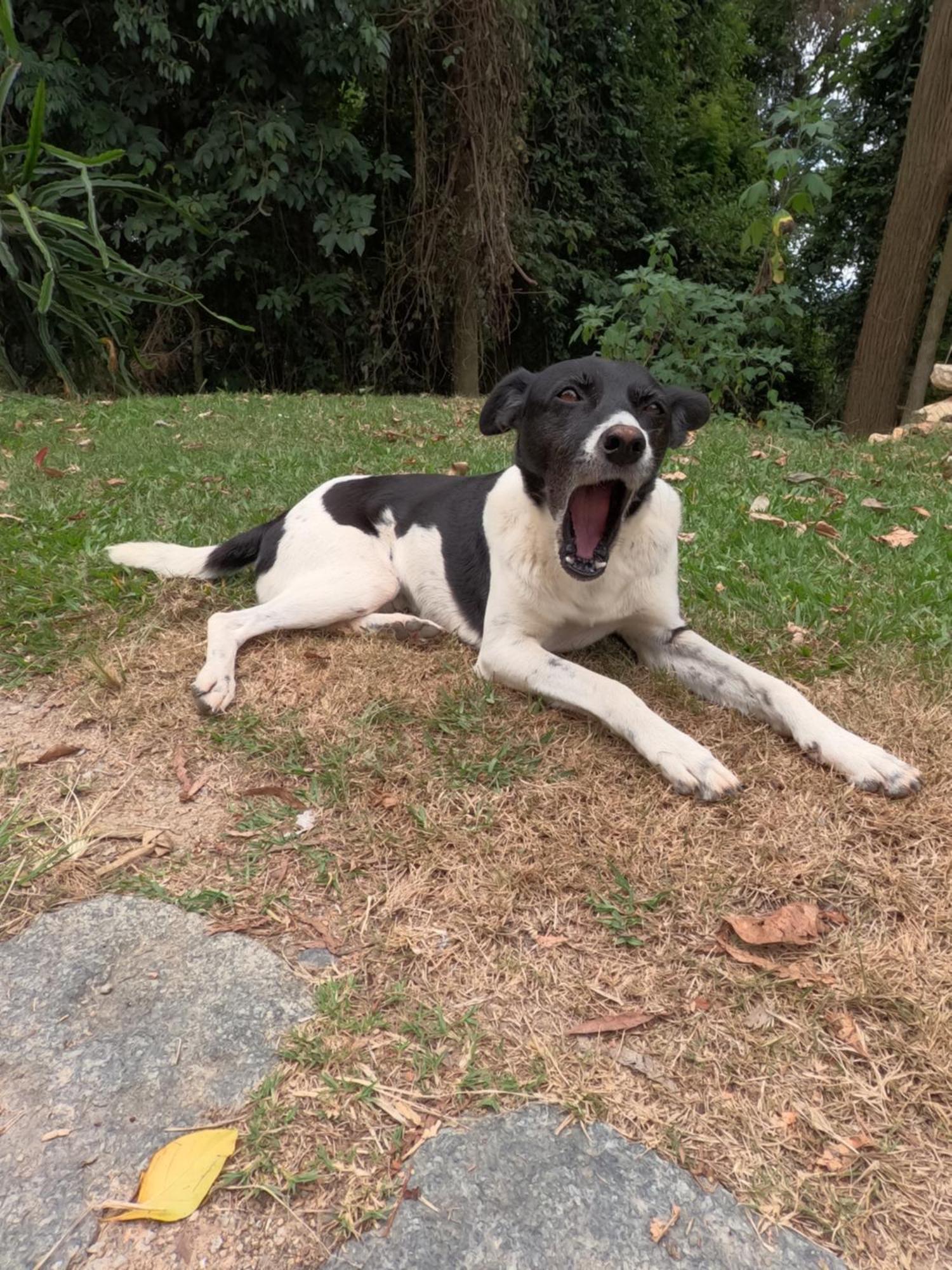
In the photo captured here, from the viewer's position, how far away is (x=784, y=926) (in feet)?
5.23

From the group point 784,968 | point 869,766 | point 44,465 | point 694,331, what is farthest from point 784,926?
point 694,331

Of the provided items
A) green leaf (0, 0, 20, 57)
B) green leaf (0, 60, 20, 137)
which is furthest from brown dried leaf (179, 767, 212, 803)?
green leaf (0, 60, 20, 137)

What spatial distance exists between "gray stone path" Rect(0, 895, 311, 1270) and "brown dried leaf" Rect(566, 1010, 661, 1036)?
1.54 ft

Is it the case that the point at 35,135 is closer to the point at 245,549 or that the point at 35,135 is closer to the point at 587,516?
the point at 245,549

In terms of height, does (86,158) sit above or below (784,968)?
above

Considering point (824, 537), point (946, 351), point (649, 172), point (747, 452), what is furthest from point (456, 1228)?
point (649, 172)

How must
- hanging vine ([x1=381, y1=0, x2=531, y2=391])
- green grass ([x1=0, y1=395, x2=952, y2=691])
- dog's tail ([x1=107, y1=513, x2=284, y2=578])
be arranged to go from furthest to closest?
hanging vine ([x1=381, y1=0, x2=531, y2=391]) → dog's tail ([x1=107, y1=513, x2=284, y2=578]) → green grass ([x1=0, y1=395, x2=952, y2=691])

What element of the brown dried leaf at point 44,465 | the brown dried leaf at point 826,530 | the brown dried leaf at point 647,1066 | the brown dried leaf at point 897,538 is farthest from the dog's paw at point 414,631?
the brown dried leaf at point 44,465

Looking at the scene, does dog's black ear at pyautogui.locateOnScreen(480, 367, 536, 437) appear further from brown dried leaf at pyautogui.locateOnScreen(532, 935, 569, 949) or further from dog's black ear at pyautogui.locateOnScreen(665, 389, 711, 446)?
brown dried leaf at pyautogui.locateOnScreen(532, 935, 569, 949)

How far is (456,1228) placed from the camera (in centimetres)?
111

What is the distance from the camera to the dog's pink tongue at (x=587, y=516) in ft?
7.86

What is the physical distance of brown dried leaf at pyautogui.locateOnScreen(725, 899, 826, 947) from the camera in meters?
1.56

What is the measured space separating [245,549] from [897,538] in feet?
9.38

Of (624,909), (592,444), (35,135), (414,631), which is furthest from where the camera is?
(35,135)
